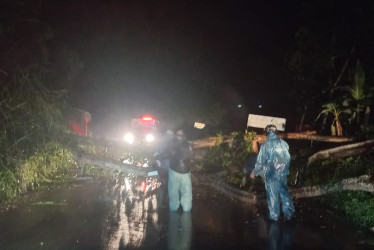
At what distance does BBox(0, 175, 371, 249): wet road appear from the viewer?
675cm

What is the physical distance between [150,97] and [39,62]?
45.8ft

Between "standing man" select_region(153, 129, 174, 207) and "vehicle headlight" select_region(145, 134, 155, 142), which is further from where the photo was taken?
A: "vehicle headlight" select_region(145, 134, 155, 142)

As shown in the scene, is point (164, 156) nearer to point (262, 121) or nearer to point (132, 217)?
point (132, 217)

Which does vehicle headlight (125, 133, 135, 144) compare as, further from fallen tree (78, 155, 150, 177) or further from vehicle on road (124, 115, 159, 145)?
fallen tree (78, 155, 150, 177)

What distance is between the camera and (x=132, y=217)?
8.44 m

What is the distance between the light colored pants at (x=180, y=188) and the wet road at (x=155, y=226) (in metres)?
0.21

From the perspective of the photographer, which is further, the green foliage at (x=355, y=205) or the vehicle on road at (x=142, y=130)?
the vehicle on road at (x=142, y=130)

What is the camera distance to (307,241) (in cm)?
689

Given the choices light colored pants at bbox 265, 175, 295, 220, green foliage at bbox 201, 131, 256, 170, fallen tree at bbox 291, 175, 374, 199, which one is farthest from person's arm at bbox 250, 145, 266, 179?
green foliage at bbox 201, 131, 256, 170

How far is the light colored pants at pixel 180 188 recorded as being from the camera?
8.50 m

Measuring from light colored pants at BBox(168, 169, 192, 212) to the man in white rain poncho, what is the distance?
4.43 ft

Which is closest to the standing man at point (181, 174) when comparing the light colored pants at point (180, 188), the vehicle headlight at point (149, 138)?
the light colored pants at point (180, 188)

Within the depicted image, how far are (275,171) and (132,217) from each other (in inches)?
115

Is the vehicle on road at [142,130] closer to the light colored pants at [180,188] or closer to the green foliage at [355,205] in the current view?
the light colored pants at [180,188]
